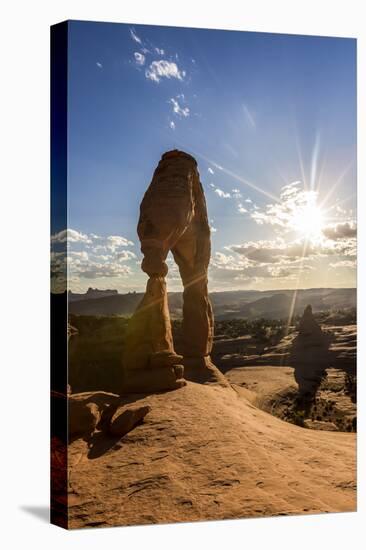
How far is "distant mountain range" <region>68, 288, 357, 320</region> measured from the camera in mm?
16573

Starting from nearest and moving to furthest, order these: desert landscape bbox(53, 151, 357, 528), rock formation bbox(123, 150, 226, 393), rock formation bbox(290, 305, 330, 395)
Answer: desert landscape bbox(53, 151, 357, 528) → rock formation bbox(123, 150, 226, 393) → rock formation bbox(290, 305, 330, 395)

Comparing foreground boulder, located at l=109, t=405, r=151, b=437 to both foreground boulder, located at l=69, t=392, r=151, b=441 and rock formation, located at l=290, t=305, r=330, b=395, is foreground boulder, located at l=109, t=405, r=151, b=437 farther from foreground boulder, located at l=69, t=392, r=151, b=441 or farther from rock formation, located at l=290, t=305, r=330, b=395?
rock formation, located at l=290, t=305, r=330, b=395

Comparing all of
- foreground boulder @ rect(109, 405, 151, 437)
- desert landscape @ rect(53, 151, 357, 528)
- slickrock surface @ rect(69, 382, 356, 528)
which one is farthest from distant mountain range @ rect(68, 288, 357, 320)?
slickrock surface @ rect(69, 382, 356, 528)

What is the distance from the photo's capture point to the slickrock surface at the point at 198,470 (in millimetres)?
13828

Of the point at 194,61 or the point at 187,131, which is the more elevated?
the point at 194,61

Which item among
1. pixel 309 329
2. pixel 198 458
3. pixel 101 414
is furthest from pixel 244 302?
pixel 198 458

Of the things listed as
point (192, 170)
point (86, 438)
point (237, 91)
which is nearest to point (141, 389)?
point (86, 438)

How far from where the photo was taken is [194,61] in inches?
607

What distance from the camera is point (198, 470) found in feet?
47.3

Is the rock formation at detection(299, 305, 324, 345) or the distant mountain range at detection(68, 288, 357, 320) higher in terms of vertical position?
the distant mountain range at detection(68, 288, 357, 320)

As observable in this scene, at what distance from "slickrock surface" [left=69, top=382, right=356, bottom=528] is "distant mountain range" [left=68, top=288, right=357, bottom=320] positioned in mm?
2204

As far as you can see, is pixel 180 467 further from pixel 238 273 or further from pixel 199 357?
pixel 238 273

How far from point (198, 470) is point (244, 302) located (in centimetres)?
1009

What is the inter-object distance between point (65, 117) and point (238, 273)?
753 centimetres
